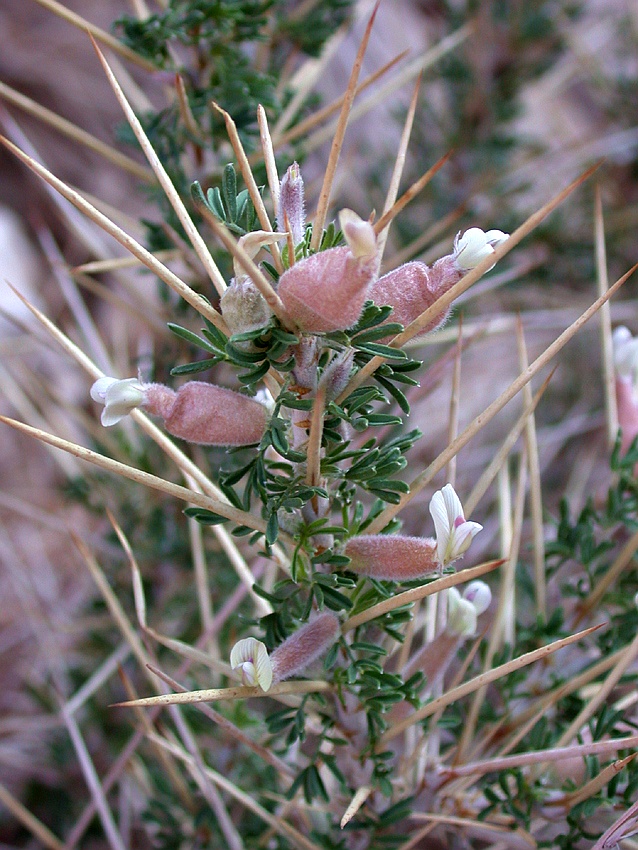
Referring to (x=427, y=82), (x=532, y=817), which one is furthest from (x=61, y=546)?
(x=532, y=817)

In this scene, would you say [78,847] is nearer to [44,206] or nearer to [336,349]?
[336,349]

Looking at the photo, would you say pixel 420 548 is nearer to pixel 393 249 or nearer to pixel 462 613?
pixel 462 613

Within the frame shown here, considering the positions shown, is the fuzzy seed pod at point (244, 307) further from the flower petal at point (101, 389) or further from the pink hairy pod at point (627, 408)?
the pink hairy pod at point (627, 408)

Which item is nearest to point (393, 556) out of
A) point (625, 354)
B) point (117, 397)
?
point (117, 397)

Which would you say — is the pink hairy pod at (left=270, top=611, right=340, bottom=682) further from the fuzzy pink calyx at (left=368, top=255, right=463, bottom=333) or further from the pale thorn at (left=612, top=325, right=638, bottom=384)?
the pale thorn at (left=612, top=325, right=638, bottom=384)

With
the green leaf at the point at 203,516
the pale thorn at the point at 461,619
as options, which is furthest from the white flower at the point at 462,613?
the green leaf at the point at 203,516

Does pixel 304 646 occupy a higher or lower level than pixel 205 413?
lower
